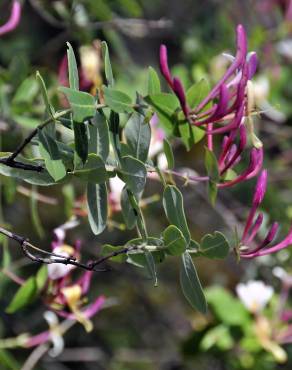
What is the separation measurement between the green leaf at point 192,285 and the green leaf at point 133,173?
8cm

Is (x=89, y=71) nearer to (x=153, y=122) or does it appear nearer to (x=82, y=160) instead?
(x=153, y=122)

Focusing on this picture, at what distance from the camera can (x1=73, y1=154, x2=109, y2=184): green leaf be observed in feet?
2.26

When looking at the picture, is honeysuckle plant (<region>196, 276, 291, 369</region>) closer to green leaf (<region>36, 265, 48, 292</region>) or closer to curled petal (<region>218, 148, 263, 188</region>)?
green leaf (<region>36, 265, 48, 292</region>)

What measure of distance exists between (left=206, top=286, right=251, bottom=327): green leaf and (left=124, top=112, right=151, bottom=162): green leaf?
70 cm

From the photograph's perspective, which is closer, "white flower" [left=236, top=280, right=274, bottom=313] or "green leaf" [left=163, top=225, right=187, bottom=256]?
"green leaf" [left=163, top=225, right=187, bottom=256]

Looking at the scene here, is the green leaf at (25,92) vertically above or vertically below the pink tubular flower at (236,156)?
below

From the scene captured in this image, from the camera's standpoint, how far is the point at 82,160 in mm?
690

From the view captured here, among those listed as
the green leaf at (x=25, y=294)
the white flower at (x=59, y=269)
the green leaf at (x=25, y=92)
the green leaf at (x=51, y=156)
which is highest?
the green leaf at (x=51, y=156)

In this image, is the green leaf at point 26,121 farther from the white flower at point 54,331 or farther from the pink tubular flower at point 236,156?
the pink tubular flower at point 236,156

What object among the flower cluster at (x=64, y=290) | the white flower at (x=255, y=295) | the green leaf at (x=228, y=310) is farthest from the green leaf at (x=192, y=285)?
the green leaf at (x=228, y=310)

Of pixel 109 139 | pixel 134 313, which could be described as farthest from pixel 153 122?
pixel 134 313

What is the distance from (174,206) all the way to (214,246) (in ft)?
0.18

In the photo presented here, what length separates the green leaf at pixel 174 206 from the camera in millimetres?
708

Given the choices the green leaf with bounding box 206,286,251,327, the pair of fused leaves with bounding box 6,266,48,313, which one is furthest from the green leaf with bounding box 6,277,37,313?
the green leaf with bounding box 206,286,251,327
